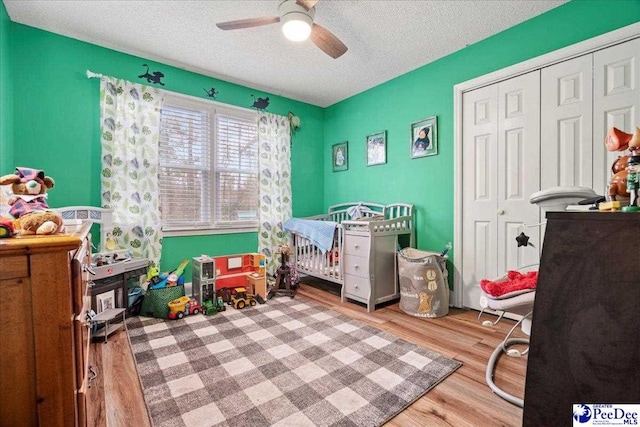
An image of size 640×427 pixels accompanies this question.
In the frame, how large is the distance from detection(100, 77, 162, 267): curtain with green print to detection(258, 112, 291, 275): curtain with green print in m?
1.14

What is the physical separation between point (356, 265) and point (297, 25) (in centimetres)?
200

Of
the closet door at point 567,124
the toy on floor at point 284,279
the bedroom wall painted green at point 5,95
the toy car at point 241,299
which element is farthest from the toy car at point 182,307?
the closet door at point 567,124

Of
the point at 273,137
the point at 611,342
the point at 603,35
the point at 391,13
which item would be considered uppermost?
the point at 391,13

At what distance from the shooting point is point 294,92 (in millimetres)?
3660

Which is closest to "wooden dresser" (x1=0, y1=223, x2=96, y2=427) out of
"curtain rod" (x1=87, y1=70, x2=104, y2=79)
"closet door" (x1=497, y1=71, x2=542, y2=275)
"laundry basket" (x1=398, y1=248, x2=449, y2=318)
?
"laundry basket" (x1=398, y1=248, x2=449, y2=318)

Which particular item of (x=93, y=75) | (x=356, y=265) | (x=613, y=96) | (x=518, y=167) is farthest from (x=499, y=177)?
(x=93, y=75)

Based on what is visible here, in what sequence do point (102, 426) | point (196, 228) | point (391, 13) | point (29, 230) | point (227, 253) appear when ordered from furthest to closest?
1. point (227, 253)
2. point (196, 228)
3. point (391, 13)
4. point (102, 426)
5. point (29, 230)

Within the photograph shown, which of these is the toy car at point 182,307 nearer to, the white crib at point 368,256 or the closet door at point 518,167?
the white crib at point 368,256

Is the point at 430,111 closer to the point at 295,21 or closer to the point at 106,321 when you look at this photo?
the point at 295,21

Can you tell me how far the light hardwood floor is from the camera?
4.08ft

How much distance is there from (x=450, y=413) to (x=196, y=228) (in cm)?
275

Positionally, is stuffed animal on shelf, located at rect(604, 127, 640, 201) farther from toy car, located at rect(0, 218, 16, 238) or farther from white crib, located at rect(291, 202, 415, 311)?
toy car, located at rect(0, 218, 16, 238)

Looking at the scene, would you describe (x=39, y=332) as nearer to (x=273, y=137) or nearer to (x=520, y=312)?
(x=520, y=312)

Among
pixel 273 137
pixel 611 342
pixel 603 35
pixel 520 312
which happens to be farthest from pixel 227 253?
pixel 603 35
